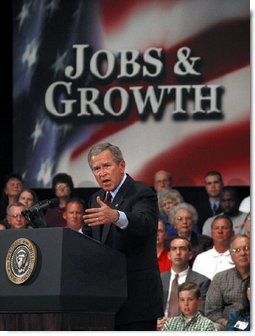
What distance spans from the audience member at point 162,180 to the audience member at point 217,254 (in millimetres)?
1489

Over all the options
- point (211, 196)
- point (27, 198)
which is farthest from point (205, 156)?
point (27, 198)

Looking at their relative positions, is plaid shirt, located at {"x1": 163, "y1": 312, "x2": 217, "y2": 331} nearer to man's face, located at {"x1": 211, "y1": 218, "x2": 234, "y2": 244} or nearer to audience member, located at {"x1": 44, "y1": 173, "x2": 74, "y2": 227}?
man's face, located at {"x1": 211, "y1": 218, "x2": 234, "y2": 244}

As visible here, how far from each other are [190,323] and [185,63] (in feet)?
13.7

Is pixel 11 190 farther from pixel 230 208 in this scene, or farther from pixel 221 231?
pixel 221 231

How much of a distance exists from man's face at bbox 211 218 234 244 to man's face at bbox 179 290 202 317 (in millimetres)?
1070

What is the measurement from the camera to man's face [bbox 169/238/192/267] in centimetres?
826

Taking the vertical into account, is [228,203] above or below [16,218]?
above

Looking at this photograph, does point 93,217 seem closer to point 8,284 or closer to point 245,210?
point 8,284

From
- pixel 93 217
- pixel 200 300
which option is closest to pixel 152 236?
pixel 93 217

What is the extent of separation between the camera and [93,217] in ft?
13.2

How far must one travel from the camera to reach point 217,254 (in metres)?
8.55

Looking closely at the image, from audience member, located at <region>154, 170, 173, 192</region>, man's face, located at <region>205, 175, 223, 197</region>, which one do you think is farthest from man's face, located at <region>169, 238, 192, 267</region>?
audience member, located at <region>154, 170, 173, 192</region>

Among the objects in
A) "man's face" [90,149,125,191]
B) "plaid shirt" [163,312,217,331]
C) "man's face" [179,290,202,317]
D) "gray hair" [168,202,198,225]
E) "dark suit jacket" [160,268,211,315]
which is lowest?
"plaid shirt" [163,312,217,331]

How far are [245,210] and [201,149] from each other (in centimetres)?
155
